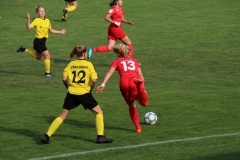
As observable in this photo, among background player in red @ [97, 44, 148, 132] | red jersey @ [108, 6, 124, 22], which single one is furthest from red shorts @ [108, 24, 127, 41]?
background player in red @ [97, 44, 148, 132]

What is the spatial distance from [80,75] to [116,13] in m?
9.82

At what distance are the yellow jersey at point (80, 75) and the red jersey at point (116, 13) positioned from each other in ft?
31.8

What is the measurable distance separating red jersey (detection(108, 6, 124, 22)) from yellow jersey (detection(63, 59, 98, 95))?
9.68 meters

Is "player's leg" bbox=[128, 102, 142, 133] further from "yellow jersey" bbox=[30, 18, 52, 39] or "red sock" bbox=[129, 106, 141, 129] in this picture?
"yellow jersey" bbox=[30, 18, 52, 39]

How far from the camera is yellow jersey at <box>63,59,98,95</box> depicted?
12.1m

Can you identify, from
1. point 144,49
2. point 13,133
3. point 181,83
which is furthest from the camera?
point 144,49

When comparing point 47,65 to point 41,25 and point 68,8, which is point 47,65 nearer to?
point 41,25

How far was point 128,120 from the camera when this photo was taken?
47.1ft

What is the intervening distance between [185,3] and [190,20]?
378cm

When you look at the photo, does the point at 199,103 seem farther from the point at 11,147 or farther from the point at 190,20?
the point at 190,20

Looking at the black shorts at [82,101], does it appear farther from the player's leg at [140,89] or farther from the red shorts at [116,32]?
the red shorts at [116,32]

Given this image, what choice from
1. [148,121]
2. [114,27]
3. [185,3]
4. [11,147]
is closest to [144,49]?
[114,27]

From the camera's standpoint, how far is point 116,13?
21625 mm

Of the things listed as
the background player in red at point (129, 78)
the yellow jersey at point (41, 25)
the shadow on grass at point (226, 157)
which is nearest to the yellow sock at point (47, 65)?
the yellow jersey at point (41, 25)
